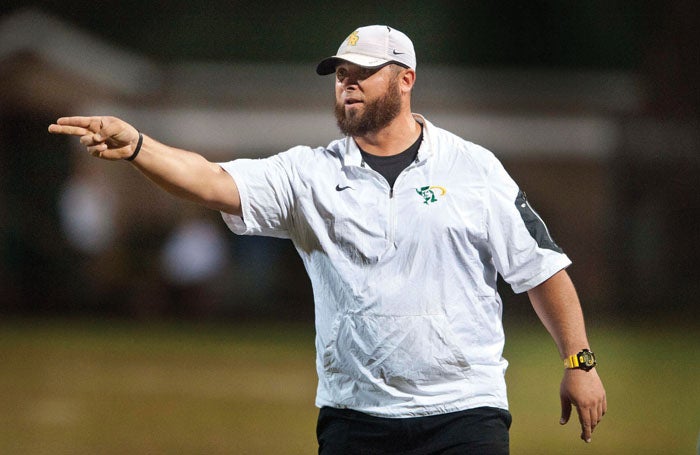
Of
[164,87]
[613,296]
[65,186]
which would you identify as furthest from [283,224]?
[164,87]

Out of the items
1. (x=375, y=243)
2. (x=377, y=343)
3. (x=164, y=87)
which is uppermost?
(x=164, y=87)

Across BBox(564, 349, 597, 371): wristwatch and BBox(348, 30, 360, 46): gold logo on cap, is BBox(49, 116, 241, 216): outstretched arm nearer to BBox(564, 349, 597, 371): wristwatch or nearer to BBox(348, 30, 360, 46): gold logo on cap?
BBox(348, 30, 360, 46): gold logo on cap

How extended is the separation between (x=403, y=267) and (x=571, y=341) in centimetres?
69

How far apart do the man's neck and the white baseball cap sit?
229 mm

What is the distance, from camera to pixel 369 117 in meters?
4.00

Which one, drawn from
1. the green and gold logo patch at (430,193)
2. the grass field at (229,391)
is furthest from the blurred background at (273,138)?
the green and gold logo patch at (430,193)

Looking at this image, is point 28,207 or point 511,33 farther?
point 511,33

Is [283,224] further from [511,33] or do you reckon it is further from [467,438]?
[511,33]

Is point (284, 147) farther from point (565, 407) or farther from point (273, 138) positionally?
point (565, 407)

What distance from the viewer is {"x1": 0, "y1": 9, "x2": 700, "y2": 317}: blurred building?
802 inches

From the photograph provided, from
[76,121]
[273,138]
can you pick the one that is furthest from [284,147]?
[76,121]

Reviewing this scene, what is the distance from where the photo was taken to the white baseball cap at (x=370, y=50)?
405 cm

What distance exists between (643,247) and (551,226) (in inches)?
92.4

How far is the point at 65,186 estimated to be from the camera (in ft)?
71.8
